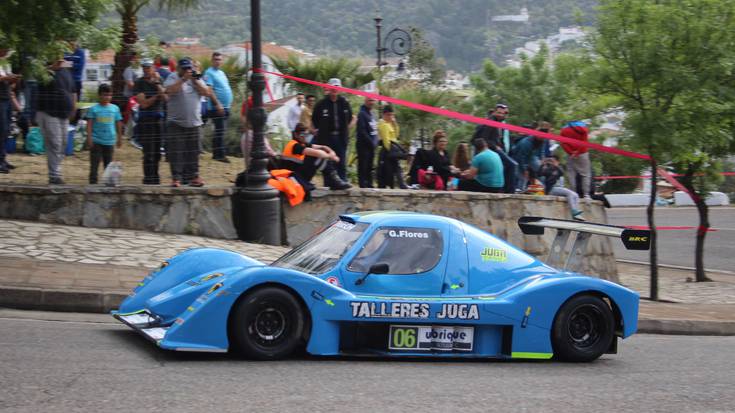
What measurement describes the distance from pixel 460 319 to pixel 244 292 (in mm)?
1939

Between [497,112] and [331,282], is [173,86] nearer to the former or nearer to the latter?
[497,112]

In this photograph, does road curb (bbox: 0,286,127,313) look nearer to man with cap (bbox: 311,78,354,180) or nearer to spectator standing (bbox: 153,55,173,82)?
man with cap (bbox: 311,78,354,180)

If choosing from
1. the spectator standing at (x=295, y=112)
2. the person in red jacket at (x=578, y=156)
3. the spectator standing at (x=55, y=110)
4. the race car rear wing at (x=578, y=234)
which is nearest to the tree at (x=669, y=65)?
the person in red jacket at (x=578, y=156)

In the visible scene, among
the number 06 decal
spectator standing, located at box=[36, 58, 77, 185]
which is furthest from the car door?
spectator standing, located at box=[36, 58, 77, 185]

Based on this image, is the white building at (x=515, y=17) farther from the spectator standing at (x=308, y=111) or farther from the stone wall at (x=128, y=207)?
the stone wall at (x=128, y=207)

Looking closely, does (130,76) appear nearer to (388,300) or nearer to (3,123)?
(3,123)

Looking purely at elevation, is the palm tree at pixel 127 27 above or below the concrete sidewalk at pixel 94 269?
above

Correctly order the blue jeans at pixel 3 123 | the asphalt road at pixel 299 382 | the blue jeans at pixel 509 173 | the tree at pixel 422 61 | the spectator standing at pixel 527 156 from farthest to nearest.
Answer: the tree at pixel 422 61
the spectator standing at pixel 527 156
the blue jeans at pixel 509 173
the blue jeans at pixel 3 123
the asphalt road at pixel 299 382

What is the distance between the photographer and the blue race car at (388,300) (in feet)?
24.4

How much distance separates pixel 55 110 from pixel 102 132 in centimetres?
84

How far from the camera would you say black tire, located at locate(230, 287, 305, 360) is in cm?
736

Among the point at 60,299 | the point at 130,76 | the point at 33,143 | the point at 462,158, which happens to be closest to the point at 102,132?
the point at 33,143

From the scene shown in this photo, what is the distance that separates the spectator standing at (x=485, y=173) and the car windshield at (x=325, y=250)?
23.7 ft

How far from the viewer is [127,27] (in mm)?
20609
